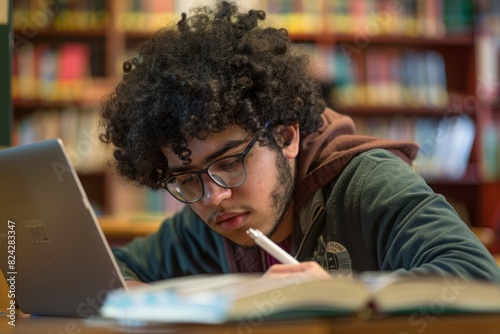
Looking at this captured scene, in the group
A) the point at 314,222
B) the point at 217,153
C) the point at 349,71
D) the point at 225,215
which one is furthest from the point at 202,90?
the point at 349,71

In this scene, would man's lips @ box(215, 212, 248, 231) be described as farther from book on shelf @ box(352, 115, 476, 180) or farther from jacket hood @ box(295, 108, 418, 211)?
book on shelf @ box(352, 115, 476, 180)

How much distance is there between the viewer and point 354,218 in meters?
1.36

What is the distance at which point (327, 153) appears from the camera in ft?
4.90

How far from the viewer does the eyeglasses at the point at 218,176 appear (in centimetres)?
130

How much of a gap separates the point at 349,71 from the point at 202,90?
2685 mm

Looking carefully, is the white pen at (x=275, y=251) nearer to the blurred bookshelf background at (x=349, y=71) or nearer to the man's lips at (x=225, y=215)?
the man's lips at (x=225, y=215)

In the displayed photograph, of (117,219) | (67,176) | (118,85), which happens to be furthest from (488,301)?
(117,219)

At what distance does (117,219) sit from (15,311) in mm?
2445

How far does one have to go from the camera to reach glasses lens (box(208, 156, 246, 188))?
4.28 feet

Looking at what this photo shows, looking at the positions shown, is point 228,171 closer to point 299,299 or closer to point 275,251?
point 275,251

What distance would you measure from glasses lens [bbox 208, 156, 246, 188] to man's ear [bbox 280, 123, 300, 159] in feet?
0.48

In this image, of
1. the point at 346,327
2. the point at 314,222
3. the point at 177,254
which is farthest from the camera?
the point at 177,254

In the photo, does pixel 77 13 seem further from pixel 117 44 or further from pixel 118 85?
pixel 118 85

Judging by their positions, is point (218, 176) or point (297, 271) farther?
point (218, 176)
